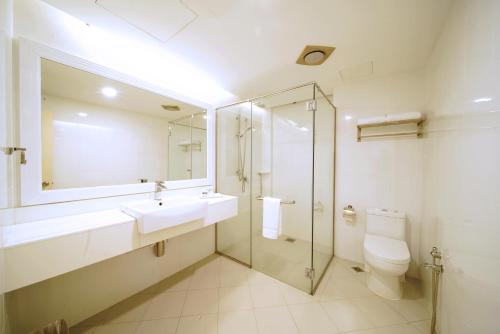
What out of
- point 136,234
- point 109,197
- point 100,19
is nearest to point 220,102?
point 100,19

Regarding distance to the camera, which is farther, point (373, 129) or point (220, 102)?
point (220, 102)

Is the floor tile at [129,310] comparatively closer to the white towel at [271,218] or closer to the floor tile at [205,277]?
the floor tile at [205,277]

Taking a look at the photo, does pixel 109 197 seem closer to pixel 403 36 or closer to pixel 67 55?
pixel 67 55

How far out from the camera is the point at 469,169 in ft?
3.05

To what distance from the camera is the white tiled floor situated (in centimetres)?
127

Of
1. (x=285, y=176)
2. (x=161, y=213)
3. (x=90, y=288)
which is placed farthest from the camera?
(x=285, y=176)

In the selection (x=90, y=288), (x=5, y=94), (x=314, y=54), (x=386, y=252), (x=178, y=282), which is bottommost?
(x=178, y=282)

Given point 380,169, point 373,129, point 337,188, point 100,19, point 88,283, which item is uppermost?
point 100,19

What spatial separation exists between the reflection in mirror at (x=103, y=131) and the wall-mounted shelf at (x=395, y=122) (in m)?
2.12

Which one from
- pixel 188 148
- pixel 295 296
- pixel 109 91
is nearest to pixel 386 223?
pixel 295 296

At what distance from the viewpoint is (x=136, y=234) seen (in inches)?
46.2

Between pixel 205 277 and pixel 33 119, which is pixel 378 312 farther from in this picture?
pixel 33 119

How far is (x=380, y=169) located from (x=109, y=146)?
111 inches

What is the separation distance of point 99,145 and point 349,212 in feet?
8.86
